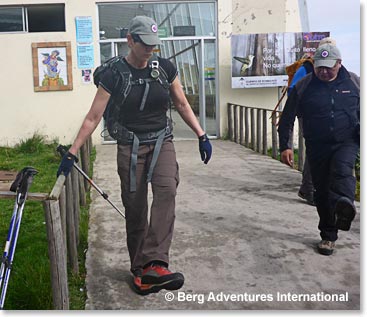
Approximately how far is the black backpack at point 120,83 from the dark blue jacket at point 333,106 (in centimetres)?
132

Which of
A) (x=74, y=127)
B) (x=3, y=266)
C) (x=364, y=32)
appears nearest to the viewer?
(x=3, y=266)

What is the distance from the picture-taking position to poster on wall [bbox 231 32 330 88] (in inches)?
453

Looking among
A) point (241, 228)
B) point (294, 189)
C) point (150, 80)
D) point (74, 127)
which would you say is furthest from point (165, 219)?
point (74, 127)

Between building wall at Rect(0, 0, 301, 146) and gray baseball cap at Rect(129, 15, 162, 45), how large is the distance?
832 centimetres

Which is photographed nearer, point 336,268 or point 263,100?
point 336,268

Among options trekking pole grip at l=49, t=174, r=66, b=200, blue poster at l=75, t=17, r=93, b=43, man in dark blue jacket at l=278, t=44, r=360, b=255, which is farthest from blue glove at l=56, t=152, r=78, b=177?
blue poster at l=75, t=17, r=93, b=43

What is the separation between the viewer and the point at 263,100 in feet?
40.4

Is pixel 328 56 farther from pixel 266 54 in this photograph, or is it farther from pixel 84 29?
pixel 84 29

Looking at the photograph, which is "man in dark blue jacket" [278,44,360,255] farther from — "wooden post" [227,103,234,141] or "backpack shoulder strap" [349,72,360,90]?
"wooden post" [227,103,234,141]

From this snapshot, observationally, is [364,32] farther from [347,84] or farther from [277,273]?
[277,273]

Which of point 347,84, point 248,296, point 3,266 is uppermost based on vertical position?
point 347,84

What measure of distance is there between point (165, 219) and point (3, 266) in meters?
1.07

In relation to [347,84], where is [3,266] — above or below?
below

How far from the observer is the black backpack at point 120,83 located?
3717mm
